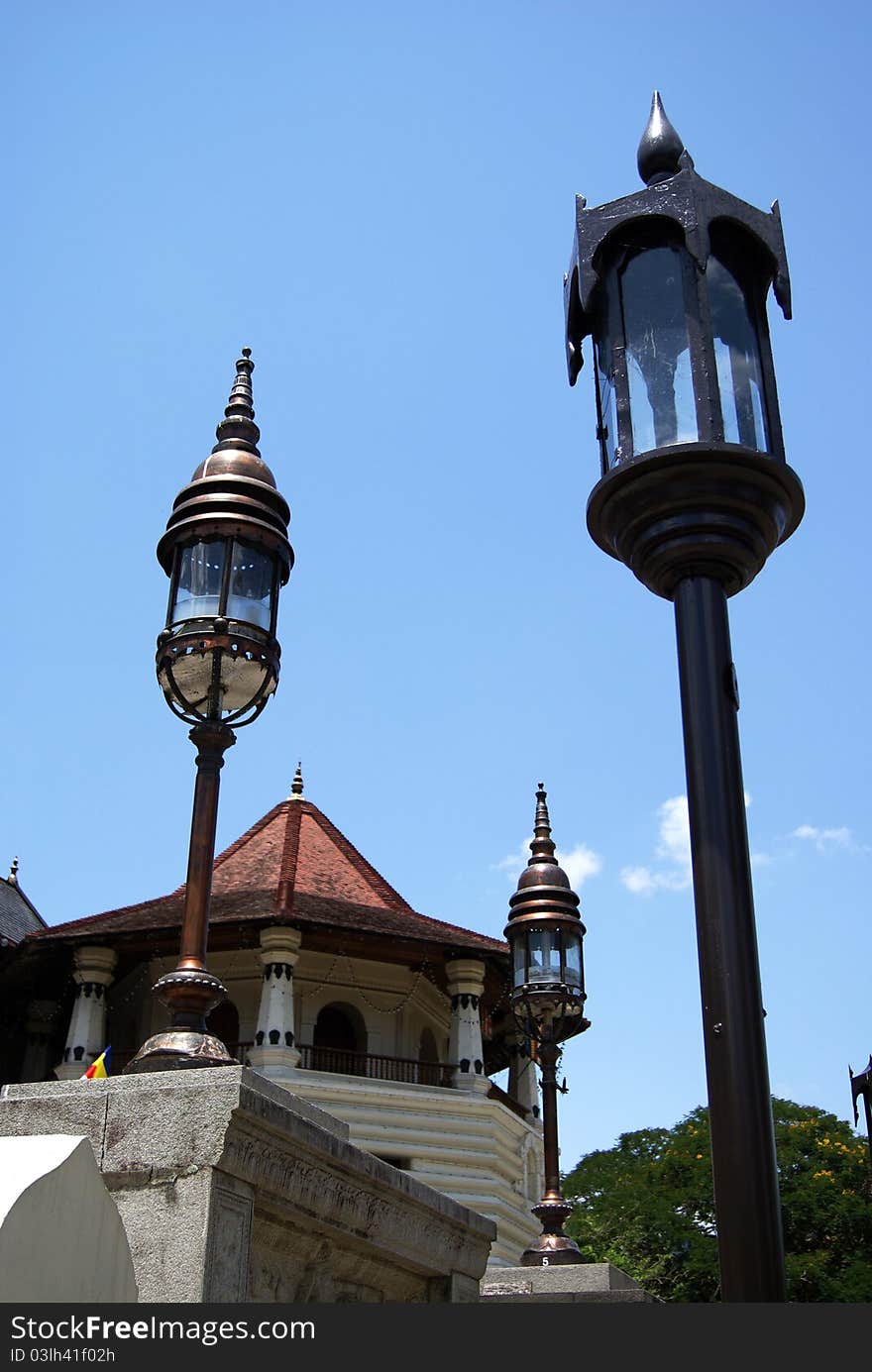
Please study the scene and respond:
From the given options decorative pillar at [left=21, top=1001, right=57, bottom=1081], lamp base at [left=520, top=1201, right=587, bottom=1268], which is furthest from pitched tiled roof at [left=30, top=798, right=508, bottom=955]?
lamp base at [left=520, top=1201, right=587, bottom=1268]

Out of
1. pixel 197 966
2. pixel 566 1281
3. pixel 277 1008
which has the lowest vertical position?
pixel 566 1281

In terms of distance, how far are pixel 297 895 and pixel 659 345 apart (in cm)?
2687

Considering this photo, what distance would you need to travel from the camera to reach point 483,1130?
27.9 meters

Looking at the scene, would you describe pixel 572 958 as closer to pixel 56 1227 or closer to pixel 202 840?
pixel 202 840

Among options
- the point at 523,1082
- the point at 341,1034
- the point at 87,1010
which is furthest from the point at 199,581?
the point at 523,1082

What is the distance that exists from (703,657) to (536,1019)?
9141mm

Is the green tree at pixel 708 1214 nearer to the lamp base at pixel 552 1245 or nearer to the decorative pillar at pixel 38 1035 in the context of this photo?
the decorative pillar at pixel 38 1035

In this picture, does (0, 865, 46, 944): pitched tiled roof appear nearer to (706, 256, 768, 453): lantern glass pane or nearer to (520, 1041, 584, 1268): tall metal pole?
(520, 1041, 584, 1268): tall metal pole

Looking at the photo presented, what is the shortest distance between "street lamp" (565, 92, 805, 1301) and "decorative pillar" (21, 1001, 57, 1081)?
2981 centimetres

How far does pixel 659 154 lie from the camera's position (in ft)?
12.4

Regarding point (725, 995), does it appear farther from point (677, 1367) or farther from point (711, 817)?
point (677, 1367)

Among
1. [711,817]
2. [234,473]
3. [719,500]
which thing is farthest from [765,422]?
[234,473]

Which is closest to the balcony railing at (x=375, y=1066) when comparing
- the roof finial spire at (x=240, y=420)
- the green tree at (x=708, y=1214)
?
the green tree at (x=708, y=1214)

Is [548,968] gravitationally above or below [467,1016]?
below
